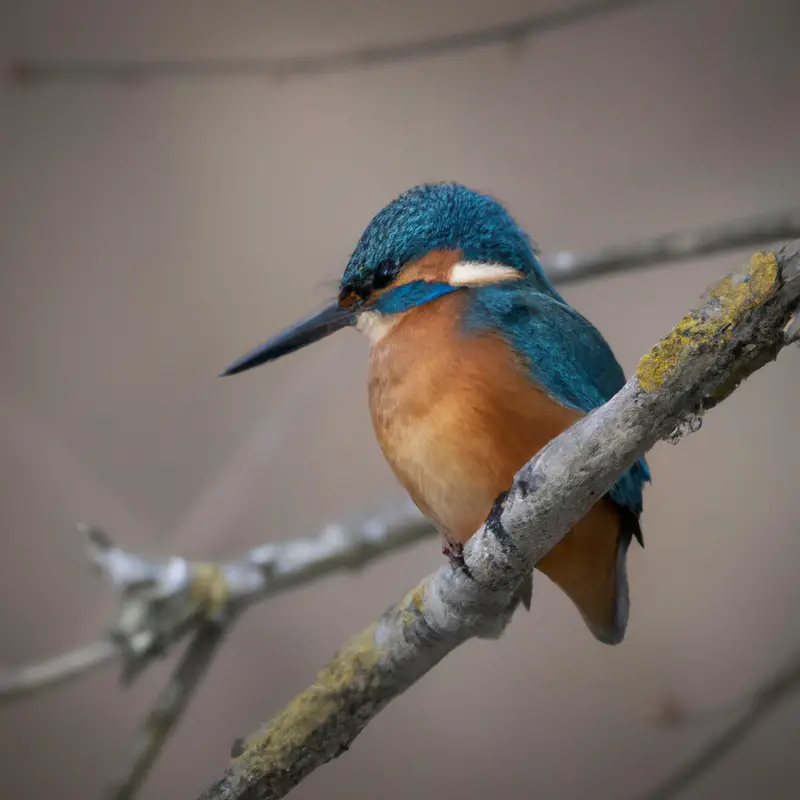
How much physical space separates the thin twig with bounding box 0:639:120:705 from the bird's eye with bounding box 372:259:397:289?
72 centimetres

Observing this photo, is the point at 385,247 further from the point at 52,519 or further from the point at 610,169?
the point at 52,519

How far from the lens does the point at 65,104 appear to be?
236 centimetres

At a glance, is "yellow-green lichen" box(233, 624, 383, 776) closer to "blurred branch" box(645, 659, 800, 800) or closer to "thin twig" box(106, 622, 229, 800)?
"thin twig" box(106, 622, 229, 800)

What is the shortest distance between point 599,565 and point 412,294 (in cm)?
38

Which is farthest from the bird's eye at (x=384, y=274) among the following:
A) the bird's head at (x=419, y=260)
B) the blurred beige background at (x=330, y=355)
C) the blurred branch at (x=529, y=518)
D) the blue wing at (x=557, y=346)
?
the blurred beige background at (x=330, y=355)

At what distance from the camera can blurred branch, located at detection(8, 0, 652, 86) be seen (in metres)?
1.35

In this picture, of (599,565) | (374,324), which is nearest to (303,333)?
Answer: (374,324)

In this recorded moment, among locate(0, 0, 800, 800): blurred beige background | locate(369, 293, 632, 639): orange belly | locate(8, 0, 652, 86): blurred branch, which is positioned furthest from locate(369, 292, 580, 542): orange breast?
locate(0, 0, 800, 800): blurred beige background

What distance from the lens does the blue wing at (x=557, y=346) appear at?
0.96 meters

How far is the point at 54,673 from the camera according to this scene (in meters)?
1.35

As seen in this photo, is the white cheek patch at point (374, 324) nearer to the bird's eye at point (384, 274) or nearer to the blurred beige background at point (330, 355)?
the bird's eye at point (384, 274)

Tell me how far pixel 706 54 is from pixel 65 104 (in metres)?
1.59

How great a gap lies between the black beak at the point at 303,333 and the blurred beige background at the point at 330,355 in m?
0.75

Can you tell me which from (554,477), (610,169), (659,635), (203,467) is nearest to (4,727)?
(203,467)
